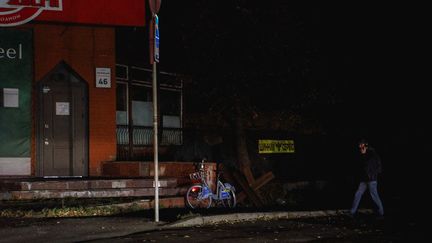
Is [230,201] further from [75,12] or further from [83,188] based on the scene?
[75,12]

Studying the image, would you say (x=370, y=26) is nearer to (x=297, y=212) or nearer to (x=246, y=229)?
(x=297, y=212)

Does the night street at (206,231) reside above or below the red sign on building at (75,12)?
below

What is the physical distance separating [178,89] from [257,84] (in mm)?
3025

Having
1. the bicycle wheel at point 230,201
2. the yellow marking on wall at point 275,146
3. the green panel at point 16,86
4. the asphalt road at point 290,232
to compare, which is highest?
the green panel at point 16,86

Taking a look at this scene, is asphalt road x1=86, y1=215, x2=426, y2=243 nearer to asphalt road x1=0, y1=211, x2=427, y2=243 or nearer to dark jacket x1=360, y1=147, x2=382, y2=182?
asphalt road x1=0, y1=211, x2=427, y2=243

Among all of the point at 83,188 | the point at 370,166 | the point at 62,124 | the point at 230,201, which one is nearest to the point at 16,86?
the point at 62,124

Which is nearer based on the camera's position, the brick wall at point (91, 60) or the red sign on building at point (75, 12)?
the red sign on building at point (75, 12)

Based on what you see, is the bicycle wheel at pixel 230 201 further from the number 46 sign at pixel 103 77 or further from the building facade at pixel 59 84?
the number 46 sign at pixel 103 77

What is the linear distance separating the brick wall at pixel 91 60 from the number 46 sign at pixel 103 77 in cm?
10

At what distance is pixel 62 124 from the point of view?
53.1 ft

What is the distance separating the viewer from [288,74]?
1783 centimetres

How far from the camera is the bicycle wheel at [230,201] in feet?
50.0

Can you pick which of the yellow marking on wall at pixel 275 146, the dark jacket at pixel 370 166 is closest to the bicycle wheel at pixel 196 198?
the dark jacket at pixel 370 166

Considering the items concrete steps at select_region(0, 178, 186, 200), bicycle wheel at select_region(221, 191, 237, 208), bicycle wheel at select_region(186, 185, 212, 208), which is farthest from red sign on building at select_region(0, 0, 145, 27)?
bicycle wheel at select_region(221, 191, 237, 208)
